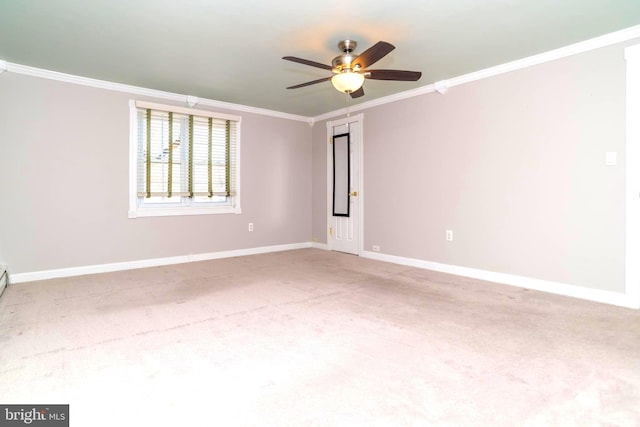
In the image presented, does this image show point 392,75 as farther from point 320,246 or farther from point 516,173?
point 320,246

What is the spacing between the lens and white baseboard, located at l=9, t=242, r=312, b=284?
392 centimetres

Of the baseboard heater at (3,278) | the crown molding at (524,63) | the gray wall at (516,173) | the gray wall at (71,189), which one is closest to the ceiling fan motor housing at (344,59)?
the crown molding at (524,63)

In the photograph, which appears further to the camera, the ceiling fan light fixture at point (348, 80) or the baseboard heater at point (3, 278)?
the baseboard heater at point (3, 278)

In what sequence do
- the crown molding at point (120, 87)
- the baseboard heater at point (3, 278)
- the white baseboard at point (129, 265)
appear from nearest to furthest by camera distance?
the baseboard heater at point (3, 278)
the crown molding at point (120, 87)
the white baseboard at point (129, 265)

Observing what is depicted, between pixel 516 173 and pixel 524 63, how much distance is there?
46.1 inches

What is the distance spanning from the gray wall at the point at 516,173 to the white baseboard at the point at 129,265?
2146 millimetres

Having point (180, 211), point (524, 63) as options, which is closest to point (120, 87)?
point (180, 211)

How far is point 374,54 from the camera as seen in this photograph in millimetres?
2768

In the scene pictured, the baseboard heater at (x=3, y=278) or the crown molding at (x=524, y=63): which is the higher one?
the crown molding at (x=524, y=63)

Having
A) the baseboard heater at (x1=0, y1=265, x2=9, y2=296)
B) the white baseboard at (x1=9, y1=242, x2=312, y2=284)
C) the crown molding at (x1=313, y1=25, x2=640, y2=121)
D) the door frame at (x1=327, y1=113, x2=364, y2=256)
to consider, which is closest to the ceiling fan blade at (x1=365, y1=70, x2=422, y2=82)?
the crown molding at (x1=313, y1=25, x2=640, y2=121)

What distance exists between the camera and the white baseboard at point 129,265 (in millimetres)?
3917

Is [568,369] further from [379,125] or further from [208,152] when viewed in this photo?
[208,152]

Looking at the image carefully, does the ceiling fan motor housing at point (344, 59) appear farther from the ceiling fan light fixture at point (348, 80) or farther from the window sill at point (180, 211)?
the window sill at point (180, 211)

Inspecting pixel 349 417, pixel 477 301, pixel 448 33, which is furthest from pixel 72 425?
pixel 448 33
